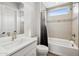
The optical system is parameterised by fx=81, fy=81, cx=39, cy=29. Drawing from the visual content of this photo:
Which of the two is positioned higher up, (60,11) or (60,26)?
(60,11)

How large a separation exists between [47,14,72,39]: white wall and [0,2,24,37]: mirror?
712mm

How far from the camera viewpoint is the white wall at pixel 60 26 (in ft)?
6.95

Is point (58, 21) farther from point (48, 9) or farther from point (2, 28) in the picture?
point (2, 28)

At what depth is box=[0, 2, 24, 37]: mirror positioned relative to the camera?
1.55m

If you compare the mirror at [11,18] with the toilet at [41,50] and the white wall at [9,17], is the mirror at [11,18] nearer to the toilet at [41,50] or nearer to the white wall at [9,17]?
the white wall at [9,17]

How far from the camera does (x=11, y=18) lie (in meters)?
1.71

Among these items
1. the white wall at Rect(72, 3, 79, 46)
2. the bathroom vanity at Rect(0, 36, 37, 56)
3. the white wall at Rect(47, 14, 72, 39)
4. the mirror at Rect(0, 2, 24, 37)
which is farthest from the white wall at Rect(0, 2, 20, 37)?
the white wall at Rect(72, 3, 79, 46)

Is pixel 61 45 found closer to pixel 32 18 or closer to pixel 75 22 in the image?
pixel 75 22

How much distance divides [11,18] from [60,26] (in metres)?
1.22

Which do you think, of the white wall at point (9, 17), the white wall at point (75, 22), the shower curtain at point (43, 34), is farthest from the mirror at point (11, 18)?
the white wall at point (75, 22)

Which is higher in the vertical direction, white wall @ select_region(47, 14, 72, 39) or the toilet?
white wall @ select_region(47, 14, 72, 39)

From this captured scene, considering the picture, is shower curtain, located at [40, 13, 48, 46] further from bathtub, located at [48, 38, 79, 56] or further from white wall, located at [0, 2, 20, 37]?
white wall, located at [0, 2, 20, 37]

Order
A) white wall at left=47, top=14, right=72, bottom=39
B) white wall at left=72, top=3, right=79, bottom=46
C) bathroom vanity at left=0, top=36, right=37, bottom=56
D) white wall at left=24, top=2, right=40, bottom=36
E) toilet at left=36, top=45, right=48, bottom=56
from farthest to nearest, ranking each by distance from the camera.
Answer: white wall at left=47, top=14, right=72, bottom=39, white wall at left=72, top=3, right=79, bottom=46, white wall at left=24, top=2, right=40, bottom=36, toilet at left=36, top=45, right=48, bottom=56, bathroom vanity at left=0, top=36, right=37, bottom=56

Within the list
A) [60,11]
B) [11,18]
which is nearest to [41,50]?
[11,18]
